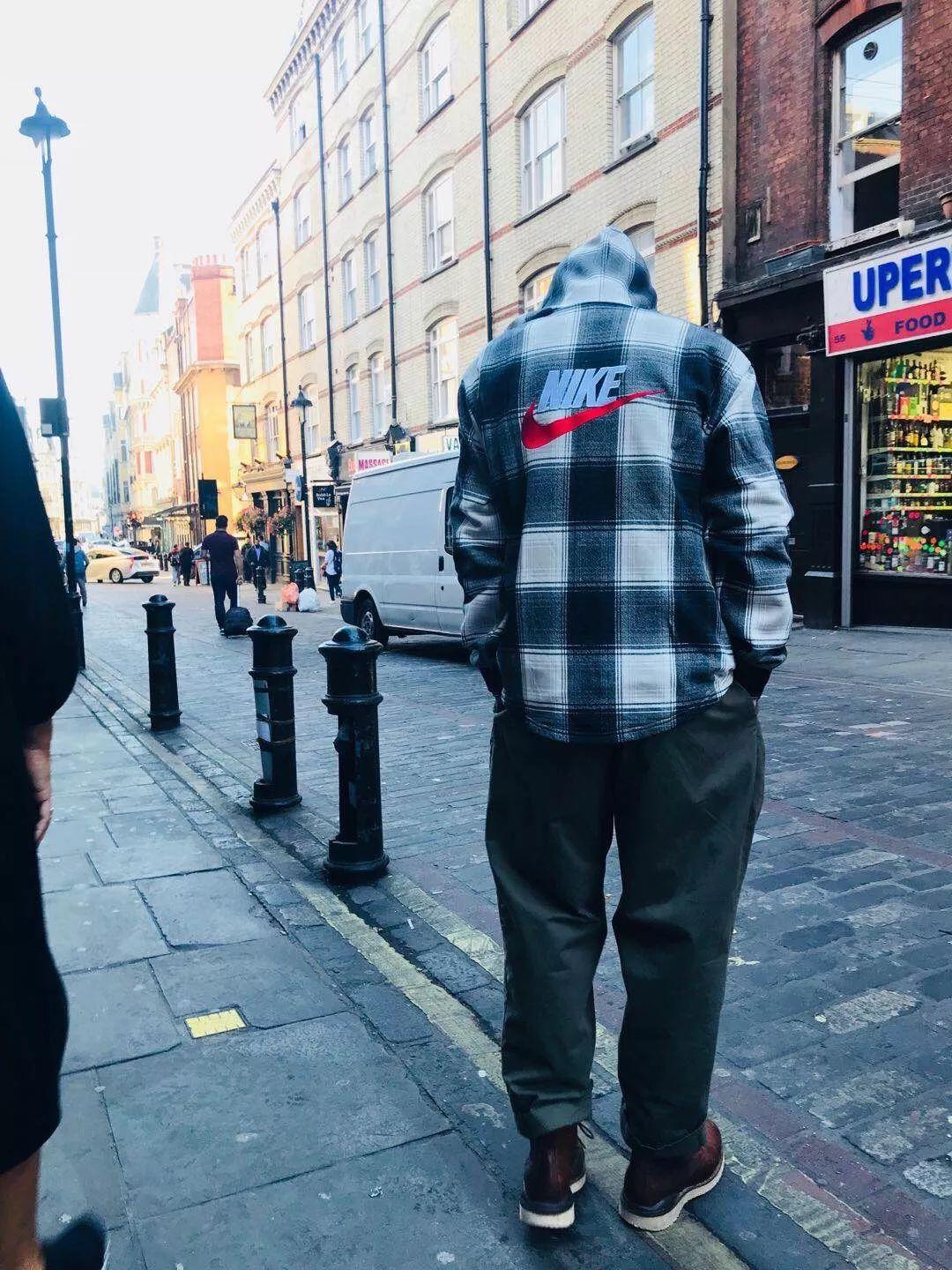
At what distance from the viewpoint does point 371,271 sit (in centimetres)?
2722

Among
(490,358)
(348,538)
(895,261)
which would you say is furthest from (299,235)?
(490,358)

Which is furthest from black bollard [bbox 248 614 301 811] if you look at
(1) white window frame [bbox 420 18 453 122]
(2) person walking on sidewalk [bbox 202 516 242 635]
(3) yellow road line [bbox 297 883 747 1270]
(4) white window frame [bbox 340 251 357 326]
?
(4) white window frame [bbox 340 251 357 326]

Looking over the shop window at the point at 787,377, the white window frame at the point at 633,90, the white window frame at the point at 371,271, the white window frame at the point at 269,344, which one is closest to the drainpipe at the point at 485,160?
the white window frame at the point at 633,90

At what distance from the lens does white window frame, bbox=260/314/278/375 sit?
36.6 m

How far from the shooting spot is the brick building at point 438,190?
1524 cm

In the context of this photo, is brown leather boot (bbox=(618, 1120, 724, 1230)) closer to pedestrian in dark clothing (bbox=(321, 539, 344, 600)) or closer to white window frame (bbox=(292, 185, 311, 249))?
pedestrian in dark clothing (bbox=(321, 539, 344, 600))

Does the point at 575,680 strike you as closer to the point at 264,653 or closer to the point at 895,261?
the point at 264,653

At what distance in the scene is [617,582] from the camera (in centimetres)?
199

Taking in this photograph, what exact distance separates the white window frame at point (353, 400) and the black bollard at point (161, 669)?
21.5 metres

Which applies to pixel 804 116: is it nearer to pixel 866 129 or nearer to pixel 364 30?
pixel 866 129

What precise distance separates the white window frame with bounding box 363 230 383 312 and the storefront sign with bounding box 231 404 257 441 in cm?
1172

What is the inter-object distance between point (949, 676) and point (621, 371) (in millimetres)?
7961

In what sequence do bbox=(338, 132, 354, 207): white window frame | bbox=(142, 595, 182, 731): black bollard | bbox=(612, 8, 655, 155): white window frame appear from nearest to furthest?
1. bbox=(142, 595, 182, 731): black bollard
2. bbox=(612, 8, 655, 155): white window frame
3. bbox=(338, 132, 354, 207): white window frame

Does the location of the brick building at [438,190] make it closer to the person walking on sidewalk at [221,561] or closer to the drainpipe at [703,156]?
the drainpipe at [703,156]
